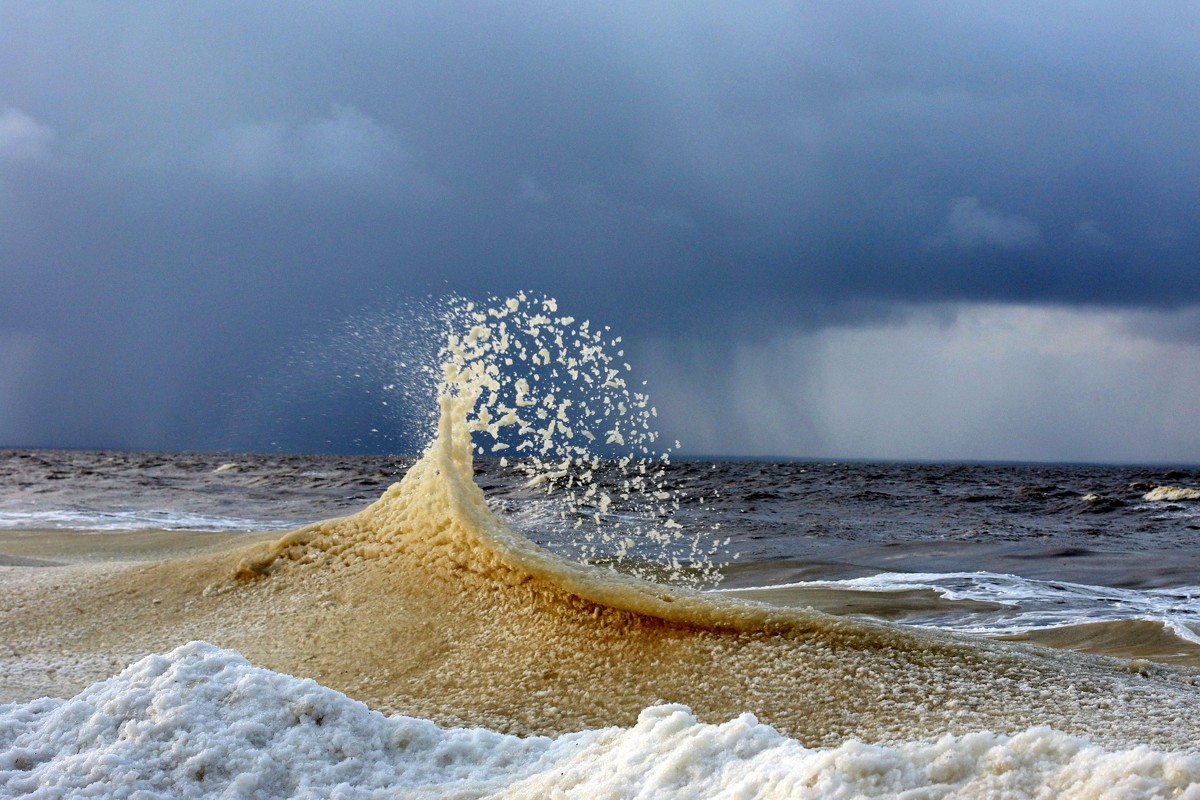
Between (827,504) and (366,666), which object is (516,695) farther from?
(827,504)

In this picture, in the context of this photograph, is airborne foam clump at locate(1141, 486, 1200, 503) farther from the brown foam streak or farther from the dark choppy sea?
the brown foam streak

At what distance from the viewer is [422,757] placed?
245 centimetres

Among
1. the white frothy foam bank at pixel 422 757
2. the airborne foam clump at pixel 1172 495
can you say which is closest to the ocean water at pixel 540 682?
the white frothy foam bank at pixel 422 757

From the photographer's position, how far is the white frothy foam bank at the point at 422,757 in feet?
6.08

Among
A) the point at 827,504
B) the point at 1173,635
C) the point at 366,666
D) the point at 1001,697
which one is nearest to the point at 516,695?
the point at 366,666

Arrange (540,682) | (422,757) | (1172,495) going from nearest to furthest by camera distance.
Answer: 1. (422,757)
2. (540,682)
3. (1172,495)

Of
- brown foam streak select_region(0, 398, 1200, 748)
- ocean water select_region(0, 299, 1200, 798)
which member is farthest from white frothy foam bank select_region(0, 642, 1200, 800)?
brown foam streak select_region(0, 398, 1200, 748)

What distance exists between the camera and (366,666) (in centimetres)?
354

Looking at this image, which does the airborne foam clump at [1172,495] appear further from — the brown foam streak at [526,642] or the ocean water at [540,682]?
the brown foam streak at [526,642]

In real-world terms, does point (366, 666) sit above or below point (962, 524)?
above

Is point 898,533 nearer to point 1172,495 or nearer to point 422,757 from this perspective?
point 422,757

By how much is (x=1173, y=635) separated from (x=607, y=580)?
3.79 metres

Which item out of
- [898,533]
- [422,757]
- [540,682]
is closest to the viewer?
[422,757]

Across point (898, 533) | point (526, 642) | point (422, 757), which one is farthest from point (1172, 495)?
point (422, 757)
